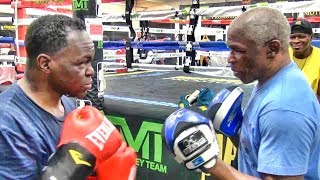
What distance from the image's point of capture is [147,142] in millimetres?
2033

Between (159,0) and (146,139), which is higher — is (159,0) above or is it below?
above

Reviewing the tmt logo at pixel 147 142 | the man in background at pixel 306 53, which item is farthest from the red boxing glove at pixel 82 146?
the man in background at pixel 306 53

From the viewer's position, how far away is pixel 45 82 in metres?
0.95

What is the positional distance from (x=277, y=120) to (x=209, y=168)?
21 centimetres

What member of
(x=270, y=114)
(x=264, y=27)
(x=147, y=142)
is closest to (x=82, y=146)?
(x=270, y=114)

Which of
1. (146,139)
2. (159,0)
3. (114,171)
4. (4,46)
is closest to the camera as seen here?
(114,171)

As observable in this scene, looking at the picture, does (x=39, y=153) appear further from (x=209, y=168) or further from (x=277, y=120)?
(x=277, y=120)

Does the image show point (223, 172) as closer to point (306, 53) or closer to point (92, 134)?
point (92, 134)

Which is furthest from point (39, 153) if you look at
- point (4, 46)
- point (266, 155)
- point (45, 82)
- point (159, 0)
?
point (159, 0)

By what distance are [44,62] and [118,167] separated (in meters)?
0.32

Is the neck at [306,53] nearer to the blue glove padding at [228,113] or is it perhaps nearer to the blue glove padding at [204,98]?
the blue glove padding at [204,98]

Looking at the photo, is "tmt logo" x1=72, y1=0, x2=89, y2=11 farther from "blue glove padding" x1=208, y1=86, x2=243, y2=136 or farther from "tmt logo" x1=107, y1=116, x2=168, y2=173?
"blue glove padding" x1=208, y1=86, x2=243, y2=136

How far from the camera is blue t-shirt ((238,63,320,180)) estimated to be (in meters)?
0.90

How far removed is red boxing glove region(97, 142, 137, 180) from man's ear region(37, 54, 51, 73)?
0.27 meters
